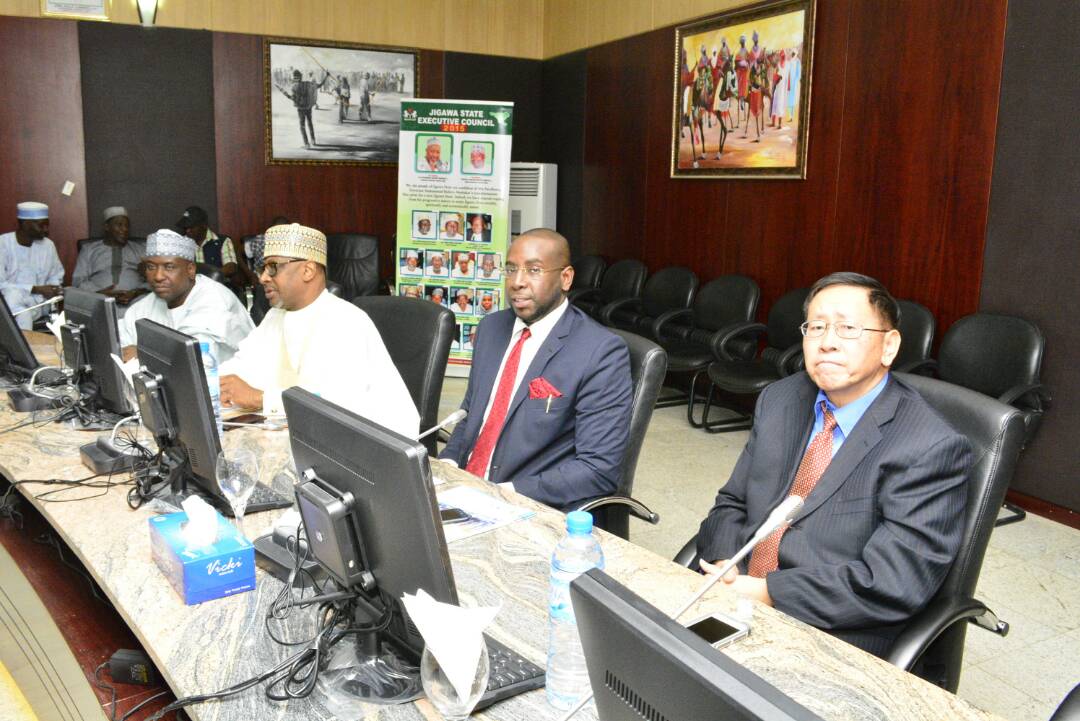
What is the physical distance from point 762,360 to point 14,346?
380 cm

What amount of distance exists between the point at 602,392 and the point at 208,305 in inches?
75.7

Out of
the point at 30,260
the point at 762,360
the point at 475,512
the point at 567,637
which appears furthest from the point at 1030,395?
the point at 30,260

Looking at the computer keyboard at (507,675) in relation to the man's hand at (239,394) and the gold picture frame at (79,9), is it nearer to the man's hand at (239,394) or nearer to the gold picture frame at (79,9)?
the man's hand at (239,394)

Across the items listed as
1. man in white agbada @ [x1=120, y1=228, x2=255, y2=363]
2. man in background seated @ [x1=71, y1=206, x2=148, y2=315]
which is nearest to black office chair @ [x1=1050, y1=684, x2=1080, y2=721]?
man in white agbada @ [x1=120, y1=228, x2=255, y2=363]

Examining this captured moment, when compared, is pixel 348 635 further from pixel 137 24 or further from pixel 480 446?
pixel 137 24

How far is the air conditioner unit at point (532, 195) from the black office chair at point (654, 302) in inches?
65.4

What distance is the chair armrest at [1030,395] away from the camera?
153 inches

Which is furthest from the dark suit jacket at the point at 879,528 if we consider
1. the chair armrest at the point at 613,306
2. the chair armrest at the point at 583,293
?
the chair armrest at the point at 583,293

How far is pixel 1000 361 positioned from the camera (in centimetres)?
418

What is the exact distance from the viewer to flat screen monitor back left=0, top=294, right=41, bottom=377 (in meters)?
3.29

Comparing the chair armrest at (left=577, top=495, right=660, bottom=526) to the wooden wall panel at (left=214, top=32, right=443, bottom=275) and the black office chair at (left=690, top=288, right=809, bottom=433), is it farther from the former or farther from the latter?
the wooden wall panel at (left=214, top=32, right=443, bottom=275)

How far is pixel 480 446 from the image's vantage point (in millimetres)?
2748

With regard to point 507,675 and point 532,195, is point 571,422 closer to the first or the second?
point 507,675

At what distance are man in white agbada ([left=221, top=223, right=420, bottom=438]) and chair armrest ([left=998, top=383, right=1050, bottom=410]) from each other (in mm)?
2638
